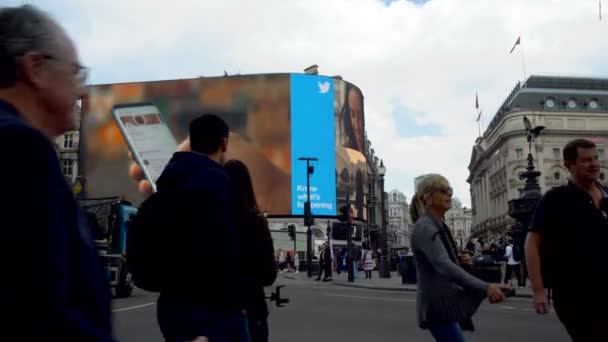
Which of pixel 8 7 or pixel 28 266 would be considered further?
pixel 8 7

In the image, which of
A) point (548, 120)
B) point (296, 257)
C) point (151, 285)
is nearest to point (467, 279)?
point (151, 285)

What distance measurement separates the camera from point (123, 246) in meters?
16.5

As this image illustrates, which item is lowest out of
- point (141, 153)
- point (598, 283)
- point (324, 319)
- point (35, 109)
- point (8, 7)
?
point (324, 319)

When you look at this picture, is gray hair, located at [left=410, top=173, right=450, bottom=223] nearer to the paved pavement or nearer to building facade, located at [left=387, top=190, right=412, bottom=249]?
the paved pavement

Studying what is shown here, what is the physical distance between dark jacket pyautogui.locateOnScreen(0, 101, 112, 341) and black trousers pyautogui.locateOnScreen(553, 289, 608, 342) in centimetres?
294

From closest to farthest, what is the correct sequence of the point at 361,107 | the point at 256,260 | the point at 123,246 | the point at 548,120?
the point at 256,260
the point at 123,246
the point at 361,107
the point at 548,120

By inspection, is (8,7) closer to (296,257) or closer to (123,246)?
(123,246)

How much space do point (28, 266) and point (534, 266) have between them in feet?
10.5

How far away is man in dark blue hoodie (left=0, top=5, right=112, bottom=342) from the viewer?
119 centimetres

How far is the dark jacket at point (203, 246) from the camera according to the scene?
7.89 feet

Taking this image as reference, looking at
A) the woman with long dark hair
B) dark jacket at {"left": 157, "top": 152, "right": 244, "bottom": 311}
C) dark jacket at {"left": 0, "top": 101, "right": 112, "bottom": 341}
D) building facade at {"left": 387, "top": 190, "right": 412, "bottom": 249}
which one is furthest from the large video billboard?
building facade at {"left": 387, "top": 190, "right": 412, "bottom": 249}

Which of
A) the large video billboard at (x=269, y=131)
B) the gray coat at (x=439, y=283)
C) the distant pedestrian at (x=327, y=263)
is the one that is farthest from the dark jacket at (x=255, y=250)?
the large video billboard at (x=269, y=131)

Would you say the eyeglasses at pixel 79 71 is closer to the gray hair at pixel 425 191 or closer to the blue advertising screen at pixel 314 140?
the gray hair at pixel 425 191

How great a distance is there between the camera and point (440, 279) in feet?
12.4
